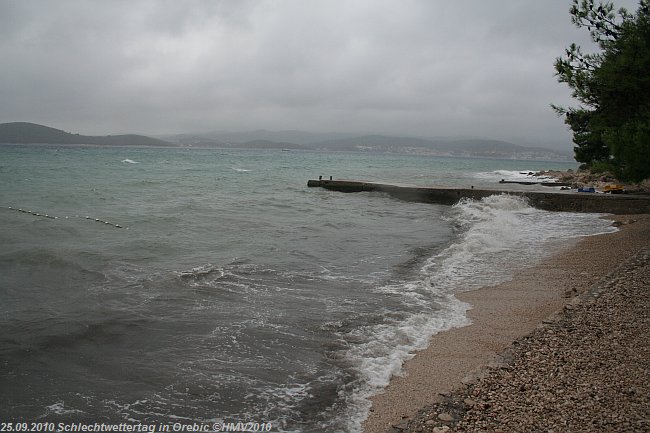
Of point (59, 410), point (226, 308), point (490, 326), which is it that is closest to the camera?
point (59, 410)

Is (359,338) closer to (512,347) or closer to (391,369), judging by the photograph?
(391,369)

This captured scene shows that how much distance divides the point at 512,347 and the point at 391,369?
4.67 feet

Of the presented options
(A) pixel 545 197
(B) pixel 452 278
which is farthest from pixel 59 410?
(A) pixel 545 197

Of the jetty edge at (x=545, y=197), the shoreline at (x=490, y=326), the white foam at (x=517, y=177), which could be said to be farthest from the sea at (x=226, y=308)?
the white foam at (x=517, y=177)

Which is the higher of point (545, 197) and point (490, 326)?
point (545, 197)

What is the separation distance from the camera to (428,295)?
8859 mm

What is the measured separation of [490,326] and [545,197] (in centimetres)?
1816

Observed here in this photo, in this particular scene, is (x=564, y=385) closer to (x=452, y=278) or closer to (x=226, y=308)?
(x=226, y=308)

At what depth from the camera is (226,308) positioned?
26.4 feet

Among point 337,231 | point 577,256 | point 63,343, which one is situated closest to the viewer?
point 63,343

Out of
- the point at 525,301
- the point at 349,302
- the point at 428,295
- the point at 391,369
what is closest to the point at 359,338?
the point at 391,369

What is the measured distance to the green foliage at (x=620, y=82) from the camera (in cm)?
1072

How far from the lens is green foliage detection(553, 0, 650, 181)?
35.2 feet

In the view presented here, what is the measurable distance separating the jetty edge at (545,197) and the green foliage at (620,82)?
880 cm
